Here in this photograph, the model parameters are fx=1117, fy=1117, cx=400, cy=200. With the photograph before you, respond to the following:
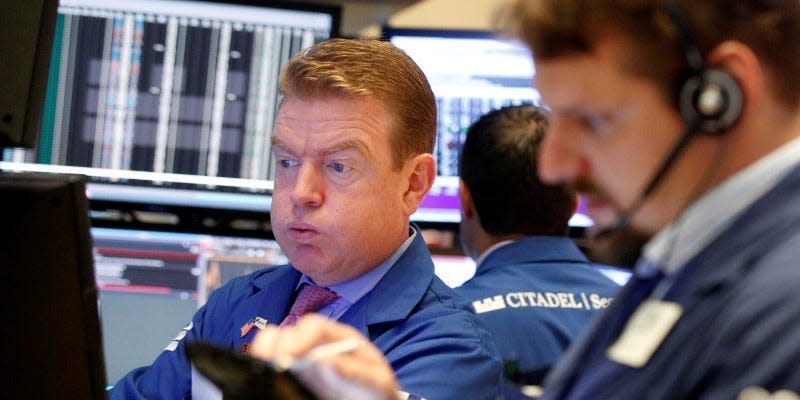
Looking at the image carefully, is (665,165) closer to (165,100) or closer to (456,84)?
(456,84)

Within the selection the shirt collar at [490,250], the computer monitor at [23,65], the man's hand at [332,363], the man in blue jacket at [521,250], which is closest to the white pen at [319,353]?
the man's hand at [332,363]

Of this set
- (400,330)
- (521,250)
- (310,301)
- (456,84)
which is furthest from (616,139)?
(456,84)

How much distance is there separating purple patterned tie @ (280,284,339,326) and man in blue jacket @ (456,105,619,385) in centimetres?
48

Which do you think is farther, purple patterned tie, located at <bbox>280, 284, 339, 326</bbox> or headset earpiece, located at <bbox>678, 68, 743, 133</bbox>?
purple patterned tie, located at <bbox>280, 284, 339, 326</bbox>

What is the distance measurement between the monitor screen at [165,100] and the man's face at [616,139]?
1.68 m

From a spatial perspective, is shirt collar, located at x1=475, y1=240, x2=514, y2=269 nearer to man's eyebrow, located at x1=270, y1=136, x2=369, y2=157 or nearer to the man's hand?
man's eyebrow, located at x1=270, y1=136, x2=369, y2=157

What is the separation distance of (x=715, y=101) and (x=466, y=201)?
167cm

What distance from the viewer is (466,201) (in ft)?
8.03

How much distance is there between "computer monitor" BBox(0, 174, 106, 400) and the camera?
1.12m

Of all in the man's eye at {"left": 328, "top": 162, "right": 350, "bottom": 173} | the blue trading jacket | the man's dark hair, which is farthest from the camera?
the man's dark hair

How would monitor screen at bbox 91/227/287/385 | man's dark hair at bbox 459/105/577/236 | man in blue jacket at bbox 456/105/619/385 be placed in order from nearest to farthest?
man in blue jacket at bbox 456/105/619/385 → man's dark hair at bbox 459/105/577/236 → monitor screen at bbox 91/227/287/385

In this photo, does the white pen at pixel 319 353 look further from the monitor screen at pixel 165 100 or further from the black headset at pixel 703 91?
the monitor screen at pixel 165 100

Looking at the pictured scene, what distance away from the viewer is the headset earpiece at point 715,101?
0.79 meters

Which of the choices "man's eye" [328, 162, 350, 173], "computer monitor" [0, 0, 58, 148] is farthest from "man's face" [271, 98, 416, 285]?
"computer monitor" [0, 0, 58, 148]
